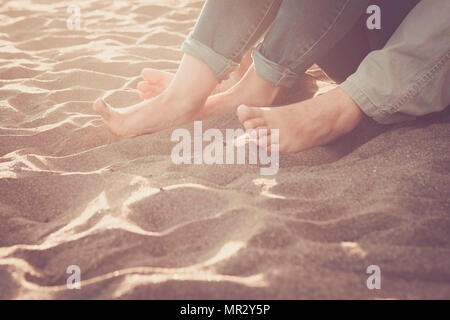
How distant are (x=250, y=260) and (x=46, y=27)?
2.85 meters

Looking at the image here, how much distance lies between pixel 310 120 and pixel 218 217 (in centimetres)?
53

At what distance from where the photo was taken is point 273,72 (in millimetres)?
1354

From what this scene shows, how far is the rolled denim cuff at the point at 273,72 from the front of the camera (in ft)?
4.38

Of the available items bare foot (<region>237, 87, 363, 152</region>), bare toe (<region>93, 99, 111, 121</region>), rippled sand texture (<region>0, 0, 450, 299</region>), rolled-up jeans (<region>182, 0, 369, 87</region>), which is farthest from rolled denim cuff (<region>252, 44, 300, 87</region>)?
bare toe (<region>93, 99, 111, 121</region>)

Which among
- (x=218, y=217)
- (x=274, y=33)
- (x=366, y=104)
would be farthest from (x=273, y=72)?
(x=218, y=217)

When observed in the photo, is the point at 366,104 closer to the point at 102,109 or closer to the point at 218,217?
the point at 218,217

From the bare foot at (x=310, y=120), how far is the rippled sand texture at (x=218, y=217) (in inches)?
2.1

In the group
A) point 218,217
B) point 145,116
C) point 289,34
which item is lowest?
point 218,217

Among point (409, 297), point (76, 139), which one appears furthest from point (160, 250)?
point (76, 139)

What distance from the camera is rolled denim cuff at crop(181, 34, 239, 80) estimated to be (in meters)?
1.38

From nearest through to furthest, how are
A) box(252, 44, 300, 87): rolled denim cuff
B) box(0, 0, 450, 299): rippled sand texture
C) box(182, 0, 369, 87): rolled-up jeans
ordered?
box(0, 0, 450, 299): rippled sand texture → box(182, 0, 369, 87): rolled-up jeans → box(252, 44, 300, 87): rolled denim cuff

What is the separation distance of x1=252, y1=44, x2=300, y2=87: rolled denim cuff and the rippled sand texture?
9.4 inches

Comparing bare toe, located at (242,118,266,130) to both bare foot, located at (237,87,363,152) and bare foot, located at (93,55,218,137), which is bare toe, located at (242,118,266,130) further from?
bare foot, located at (93,55,218,137)
